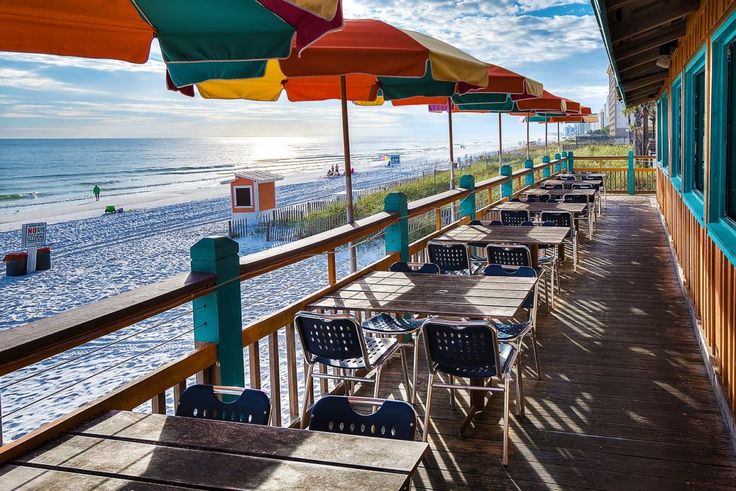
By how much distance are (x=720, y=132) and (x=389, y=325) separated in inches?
89.7

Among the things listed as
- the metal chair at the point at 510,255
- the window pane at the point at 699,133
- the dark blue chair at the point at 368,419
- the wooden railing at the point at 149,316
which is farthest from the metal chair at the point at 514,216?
the dark blue chair at the point at 368,419

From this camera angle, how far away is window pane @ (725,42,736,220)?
12.8 ft

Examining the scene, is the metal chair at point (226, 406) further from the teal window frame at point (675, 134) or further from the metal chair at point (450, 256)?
the teal window frame at point (675, 134)

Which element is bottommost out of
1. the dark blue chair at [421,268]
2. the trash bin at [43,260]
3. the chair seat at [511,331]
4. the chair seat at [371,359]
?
the trash bin at [43,260]

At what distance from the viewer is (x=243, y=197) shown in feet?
117

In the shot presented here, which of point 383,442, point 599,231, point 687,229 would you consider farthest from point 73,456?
point 599,231

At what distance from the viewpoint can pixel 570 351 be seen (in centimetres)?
510

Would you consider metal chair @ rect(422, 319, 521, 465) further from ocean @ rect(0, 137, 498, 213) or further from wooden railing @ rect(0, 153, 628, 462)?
ocean @ rect(0, 137, 498, 213)

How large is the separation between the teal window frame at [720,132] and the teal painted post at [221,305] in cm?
268

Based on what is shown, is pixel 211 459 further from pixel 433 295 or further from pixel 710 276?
pixel 710 276

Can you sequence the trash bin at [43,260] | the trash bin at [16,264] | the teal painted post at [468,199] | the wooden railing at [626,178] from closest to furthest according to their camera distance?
the teal painted post at [468,199] → the wooden railing at [626,178] → the trash bin at [16,264] → the trash bin at [43,260]

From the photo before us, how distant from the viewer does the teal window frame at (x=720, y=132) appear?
12.9ft

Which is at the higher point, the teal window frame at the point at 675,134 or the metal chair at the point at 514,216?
the teal window frame at the point at 675,134

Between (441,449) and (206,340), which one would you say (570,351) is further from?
(206,340)
